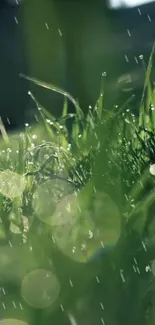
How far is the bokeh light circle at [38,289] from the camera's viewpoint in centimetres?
53

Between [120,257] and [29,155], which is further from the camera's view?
[29,155]

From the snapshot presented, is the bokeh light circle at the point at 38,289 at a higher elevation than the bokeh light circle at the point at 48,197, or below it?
below

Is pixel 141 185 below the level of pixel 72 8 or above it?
above

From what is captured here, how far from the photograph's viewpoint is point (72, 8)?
2.00 meters

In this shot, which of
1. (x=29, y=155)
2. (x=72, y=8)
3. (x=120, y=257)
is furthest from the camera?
(x=72, y=8)

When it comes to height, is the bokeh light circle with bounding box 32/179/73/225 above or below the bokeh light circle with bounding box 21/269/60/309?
above

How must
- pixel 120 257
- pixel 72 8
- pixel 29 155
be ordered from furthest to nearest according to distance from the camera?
pixel 72 8 → pixel 29 155 → pixel 120 257

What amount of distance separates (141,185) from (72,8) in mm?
1546

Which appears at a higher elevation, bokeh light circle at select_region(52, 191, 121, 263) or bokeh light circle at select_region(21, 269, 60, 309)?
bokeh light circle at select_region(52, 191, 121, 263)

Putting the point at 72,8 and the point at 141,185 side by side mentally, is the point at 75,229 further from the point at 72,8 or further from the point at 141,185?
the point at 72,8

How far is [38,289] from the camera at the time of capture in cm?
53

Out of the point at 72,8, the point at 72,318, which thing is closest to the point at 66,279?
the point at 72,318

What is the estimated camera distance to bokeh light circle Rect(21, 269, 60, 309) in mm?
526

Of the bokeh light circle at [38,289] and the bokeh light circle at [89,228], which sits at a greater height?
the bokeh light circle at [89,228]
